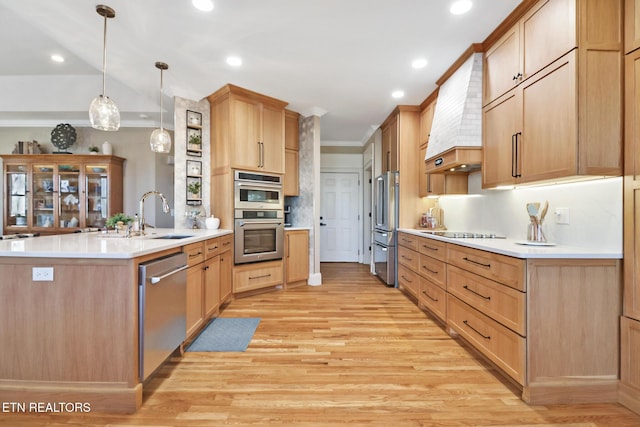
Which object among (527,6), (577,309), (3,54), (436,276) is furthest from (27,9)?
(577,309)

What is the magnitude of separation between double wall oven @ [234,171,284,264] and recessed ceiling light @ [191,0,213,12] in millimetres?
1833

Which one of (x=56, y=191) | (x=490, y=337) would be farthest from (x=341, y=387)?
(x=56, y=191)

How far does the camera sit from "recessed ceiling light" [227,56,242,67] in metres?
2.93

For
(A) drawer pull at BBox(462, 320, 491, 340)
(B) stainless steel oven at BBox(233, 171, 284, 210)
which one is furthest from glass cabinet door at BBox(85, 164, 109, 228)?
(A) drawer pull at BBox(462, 320, 491, 340)

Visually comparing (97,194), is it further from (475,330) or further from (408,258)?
(475,330)

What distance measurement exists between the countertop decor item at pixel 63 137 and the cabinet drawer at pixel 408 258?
582 centimetres

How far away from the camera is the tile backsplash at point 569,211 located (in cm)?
177

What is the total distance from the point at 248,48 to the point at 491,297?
292 cm

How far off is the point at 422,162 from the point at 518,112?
1948mm

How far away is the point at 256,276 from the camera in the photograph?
12.6ft

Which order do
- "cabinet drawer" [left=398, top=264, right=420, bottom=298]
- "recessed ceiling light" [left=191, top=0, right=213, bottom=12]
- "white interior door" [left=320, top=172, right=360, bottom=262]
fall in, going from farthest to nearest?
"white interior door" [left=320, top=172, right=360, bottom=262] → "cabinet drawer" [left=398, top=264, right=420, bottom=298] → "recessed ceiling light" [left=191, top=0, right=213, bottom=12]

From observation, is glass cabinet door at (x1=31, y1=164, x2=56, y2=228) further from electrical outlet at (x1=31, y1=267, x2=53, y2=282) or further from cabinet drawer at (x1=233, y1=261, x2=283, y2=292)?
electrical outlet at (x1=31, y1=267, x2=53, y2=282)

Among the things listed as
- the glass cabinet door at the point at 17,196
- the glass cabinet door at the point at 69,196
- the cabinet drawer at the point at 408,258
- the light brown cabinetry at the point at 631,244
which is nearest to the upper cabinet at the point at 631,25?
the light brown cabinetry at the point at 631,244

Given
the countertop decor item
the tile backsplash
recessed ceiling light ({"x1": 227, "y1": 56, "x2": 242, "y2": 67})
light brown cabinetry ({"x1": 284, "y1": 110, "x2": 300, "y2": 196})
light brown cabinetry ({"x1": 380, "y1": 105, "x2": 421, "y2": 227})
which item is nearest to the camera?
the tile backsplash
